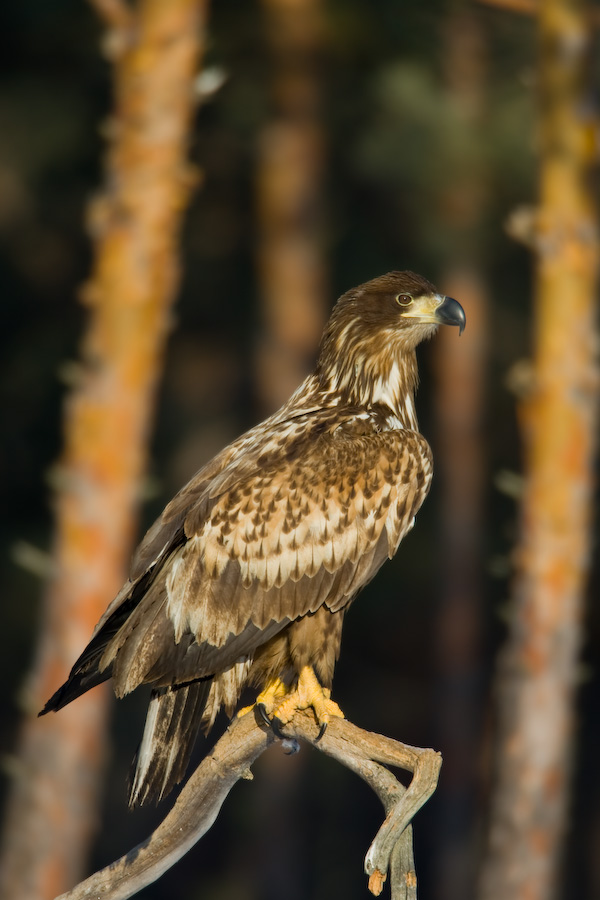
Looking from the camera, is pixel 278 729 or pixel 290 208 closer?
pixel 278 729

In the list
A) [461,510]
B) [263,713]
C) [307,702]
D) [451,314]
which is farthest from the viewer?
[461,510]

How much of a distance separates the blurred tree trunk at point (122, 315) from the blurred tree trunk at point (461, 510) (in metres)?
5.12

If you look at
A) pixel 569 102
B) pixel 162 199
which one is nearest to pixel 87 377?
pixel 162 199

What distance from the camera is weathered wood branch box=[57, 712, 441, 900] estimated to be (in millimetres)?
4074

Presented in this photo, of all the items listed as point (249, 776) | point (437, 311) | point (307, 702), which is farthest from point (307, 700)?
point (437, 311)

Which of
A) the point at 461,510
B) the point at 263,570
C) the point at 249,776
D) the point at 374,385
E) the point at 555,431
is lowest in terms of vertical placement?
the point at 249,776

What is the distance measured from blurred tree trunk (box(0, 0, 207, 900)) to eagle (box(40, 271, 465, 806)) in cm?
424

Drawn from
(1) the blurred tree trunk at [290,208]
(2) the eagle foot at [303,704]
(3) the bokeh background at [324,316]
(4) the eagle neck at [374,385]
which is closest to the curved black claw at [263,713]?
(2) the eagle foot at [303,704]

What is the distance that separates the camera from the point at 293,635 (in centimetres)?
536

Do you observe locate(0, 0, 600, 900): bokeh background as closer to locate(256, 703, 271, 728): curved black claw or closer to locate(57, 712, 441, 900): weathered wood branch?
locate(256, 703, 271, 728): curved black claw

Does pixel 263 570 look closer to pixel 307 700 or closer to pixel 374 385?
pixel 307 700

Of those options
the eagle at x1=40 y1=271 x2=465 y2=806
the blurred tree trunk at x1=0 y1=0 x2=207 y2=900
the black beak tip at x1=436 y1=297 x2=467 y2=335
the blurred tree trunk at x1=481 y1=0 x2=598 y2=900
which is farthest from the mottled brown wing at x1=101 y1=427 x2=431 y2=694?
the blurred tree trunk at x1=0 y1=0 x2=207 y2=900

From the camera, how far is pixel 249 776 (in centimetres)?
492

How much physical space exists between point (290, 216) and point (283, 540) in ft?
32.6
